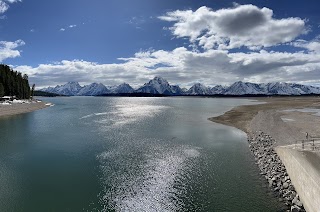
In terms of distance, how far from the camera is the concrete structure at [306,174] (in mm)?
22422

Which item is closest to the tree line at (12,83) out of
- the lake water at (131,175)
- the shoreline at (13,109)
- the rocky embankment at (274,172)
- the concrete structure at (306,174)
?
the shoreline at (13,109)

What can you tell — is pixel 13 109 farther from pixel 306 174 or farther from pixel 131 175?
pixel 306 174

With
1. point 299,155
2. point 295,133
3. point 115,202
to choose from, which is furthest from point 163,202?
point 295,133

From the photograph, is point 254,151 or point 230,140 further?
point 230,140

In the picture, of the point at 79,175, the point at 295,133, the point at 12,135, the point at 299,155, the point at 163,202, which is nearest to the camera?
the point at 163,202

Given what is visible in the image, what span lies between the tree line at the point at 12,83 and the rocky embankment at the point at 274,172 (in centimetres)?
14828

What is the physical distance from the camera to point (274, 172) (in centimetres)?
3488

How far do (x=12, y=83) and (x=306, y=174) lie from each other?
171941 mm

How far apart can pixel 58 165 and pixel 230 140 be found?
37.2 metres

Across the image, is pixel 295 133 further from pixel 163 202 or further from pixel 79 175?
pixel 79 175

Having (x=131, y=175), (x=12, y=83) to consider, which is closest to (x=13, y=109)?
(x=12, y=83)

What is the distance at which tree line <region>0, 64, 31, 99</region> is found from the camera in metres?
154

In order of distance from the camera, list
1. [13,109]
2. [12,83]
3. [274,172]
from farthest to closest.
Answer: [12,83]
[13,109]
[274,172]

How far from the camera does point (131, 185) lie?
32.2 metres
